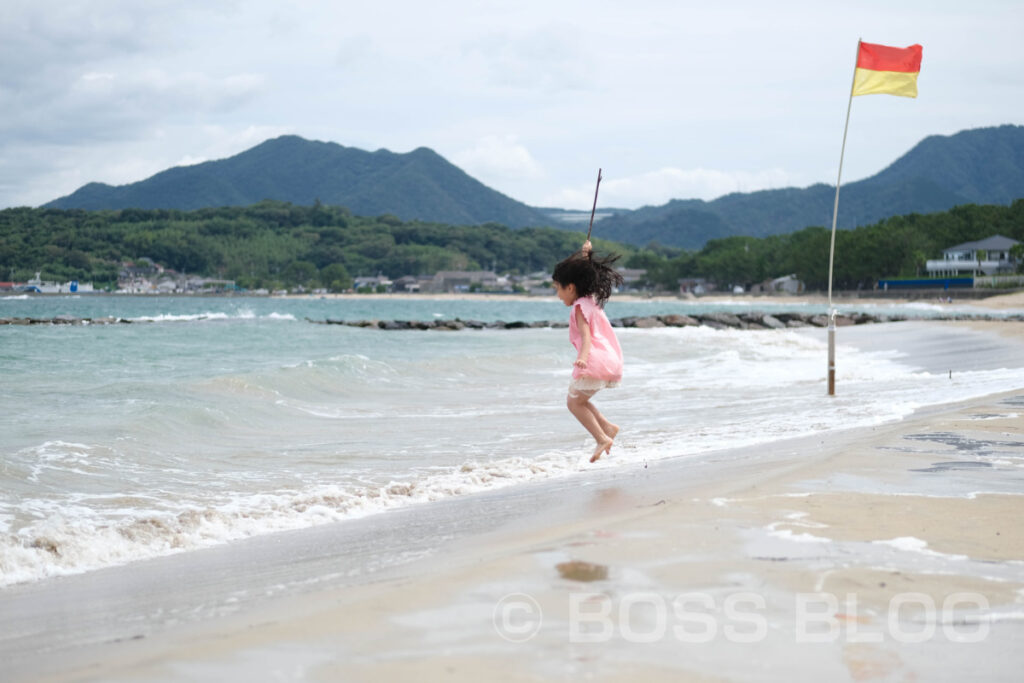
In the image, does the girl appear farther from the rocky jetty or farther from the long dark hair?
the rocky jetty

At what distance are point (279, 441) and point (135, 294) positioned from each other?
536ft

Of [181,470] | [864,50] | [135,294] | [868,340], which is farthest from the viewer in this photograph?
[135,294]

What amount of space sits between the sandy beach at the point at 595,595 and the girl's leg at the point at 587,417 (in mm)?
1642

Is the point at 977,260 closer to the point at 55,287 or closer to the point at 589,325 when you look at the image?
the point at 589,325

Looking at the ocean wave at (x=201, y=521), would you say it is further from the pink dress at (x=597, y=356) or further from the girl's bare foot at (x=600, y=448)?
the pink dress at (x=597, y=356)

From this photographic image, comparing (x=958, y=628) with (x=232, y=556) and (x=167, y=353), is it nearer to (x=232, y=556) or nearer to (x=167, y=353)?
(x=232, y=556)

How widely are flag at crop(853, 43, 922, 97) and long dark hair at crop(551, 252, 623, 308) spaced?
13.0 meters

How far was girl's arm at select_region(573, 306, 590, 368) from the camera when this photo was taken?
753cm

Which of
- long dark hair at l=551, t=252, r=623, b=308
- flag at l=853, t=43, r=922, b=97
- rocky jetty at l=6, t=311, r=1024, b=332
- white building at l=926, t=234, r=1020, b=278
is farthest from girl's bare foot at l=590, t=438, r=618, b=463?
white building at l=926, t=234, r=1020, b=278

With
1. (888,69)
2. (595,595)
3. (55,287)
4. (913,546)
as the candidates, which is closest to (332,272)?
(55,287)

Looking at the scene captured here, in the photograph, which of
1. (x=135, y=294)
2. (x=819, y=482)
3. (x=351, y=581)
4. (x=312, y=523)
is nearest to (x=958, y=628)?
(x=351, y=581)

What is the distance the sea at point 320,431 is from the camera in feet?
20.7

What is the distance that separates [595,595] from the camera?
3.56 m

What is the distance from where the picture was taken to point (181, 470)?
849 cm
